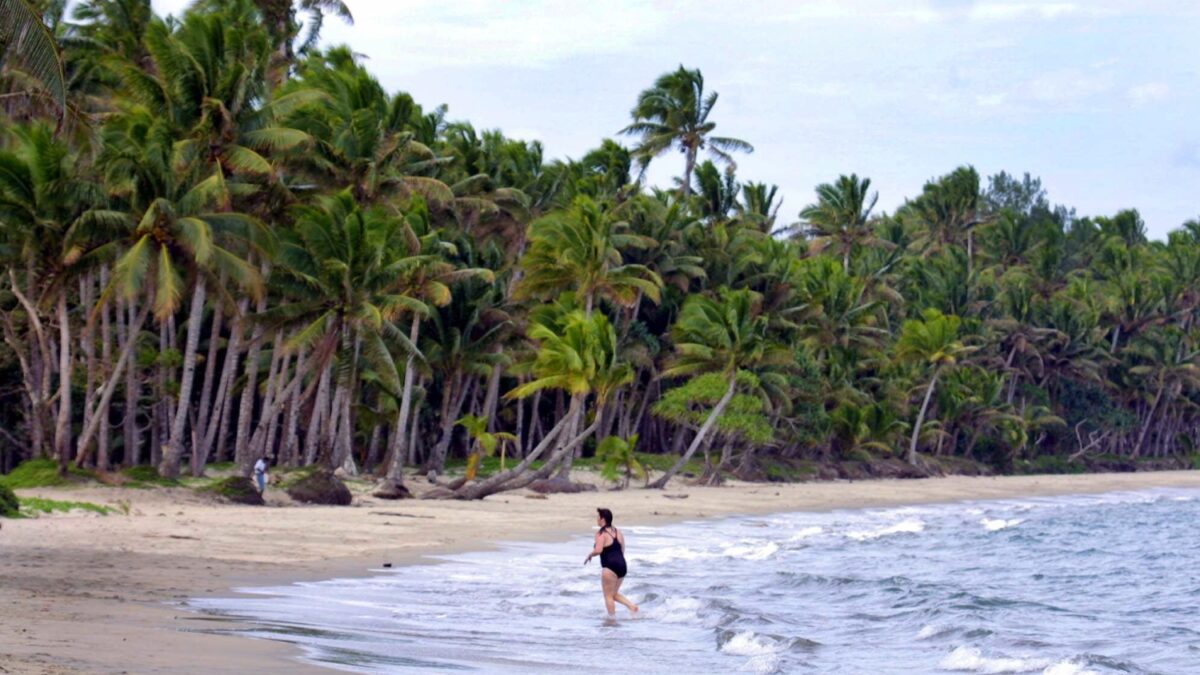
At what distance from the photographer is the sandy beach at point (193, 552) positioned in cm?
933

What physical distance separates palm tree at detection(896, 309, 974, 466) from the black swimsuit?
1790 inches

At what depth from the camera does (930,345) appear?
58.6 m

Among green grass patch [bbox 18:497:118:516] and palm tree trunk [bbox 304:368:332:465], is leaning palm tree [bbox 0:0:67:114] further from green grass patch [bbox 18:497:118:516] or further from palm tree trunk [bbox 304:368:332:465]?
palm tree trunk [bbox 304:368:332:465]

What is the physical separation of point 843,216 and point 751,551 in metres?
42.1

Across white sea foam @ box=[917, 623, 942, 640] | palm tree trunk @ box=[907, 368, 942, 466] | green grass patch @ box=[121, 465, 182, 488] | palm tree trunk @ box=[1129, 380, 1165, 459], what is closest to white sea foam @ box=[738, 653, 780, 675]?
white sea foam @ box=[917, 623, 942, 640]

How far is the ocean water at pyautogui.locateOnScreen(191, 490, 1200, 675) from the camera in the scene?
11.9 meters

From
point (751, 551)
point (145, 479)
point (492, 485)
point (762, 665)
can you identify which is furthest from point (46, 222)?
point (762, 665)

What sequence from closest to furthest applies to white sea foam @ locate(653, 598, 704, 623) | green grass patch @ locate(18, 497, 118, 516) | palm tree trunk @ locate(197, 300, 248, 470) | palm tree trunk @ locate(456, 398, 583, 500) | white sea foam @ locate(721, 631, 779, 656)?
white sea foam @ locate(721, 631, 779, 656), white sea foam @ locate(653, 598, 704, 623), green grass patch @ locate(18, 497, 118, 516), palm tree trunk @ locate(197, 300, 248, 470), palm tree trunk @ locate(456, 398, 583, 500)

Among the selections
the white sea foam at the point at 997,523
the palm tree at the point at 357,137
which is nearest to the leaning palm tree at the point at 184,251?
the palm tree at the point at 357,137

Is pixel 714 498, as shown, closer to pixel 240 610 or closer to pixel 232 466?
pixel 232 466

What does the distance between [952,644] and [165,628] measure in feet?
26.8

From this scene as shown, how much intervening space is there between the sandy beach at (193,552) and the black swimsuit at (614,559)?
3.85 meters

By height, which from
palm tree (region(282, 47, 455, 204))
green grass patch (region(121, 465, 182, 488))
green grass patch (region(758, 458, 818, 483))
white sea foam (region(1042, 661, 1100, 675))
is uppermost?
palm tree (region(282, 47, 455, 204))

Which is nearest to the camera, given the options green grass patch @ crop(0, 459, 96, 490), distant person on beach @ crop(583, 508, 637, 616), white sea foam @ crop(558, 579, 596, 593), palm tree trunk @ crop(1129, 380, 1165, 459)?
distant person on beach @ crop(583, 508, 637, 616)
